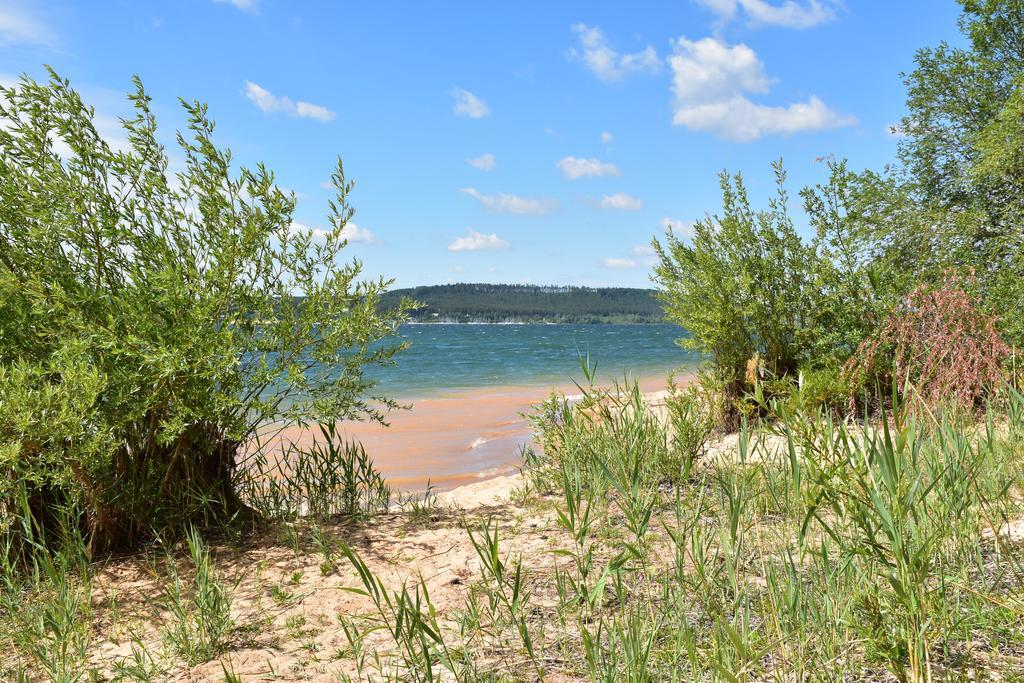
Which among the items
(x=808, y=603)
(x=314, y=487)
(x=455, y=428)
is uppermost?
(x=808, y=603)

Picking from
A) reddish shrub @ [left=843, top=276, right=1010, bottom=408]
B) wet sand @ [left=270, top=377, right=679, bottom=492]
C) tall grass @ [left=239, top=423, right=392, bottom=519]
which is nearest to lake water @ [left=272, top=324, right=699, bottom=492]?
wet sand @ [left=270, top=377, right=679, bottom=492]

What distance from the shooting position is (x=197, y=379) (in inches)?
183

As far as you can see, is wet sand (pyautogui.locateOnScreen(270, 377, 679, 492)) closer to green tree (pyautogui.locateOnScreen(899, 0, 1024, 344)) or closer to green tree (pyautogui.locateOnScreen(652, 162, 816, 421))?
green tree (pyautogui.locateOnScreen(652, 162, 816, 421))

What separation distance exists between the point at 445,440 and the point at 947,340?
33.8ft

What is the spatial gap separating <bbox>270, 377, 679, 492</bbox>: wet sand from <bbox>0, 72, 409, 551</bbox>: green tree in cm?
252

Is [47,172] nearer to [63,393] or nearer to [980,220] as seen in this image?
[63,393]

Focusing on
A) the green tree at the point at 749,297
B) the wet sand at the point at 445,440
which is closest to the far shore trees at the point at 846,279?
the green tree at the point at 749,297

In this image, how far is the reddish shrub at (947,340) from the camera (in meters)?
7.18

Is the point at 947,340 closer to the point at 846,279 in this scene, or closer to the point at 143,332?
the point at 846,279

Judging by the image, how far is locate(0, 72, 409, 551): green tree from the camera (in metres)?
4.36

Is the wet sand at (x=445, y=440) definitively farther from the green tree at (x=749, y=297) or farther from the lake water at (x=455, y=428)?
the green tree at (x=749, y=297)

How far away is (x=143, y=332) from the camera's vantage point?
14.5ft

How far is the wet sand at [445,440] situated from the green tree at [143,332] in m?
2.52

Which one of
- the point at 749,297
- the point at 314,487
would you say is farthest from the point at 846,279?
the point at 314,487
